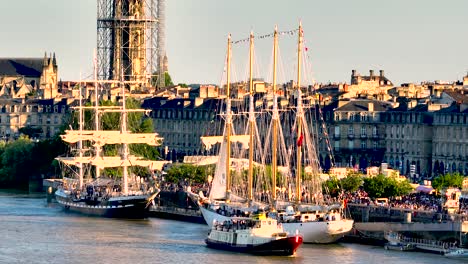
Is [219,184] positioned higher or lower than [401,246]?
higher

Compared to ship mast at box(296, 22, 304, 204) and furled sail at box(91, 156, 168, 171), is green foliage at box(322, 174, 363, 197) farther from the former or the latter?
furled sail at box(91, 156, 168, 171)

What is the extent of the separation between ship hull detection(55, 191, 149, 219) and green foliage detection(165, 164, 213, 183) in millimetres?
4228

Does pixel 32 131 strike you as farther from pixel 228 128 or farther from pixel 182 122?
pixel 228 128

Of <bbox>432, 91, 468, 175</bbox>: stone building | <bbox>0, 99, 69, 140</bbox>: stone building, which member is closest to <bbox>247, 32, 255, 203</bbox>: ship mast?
<bbox>432, 91, 468, 175</bbox>: stone building

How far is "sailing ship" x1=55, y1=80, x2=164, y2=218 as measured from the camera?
8925 cm

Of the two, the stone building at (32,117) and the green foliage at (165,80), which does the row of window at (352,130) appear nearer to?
the stone building at (32,117)

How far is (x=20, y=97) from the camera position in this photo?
15188 cm

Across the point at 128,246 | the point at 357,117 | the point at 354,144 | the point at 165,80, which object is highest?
the point at 165,80

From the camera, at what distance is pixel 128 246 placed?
72312mm

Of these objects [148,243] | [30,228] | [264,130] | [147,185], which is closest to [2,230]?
[30,228]

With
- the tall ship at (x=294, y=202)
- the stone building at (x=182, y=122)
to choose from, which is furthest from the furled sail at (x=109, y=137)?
the stone building at (x=182, y=122)

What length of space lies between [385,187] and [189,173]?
47.4 feet

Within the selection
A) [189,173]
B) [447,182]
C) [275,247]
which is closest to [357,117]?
[189,173]

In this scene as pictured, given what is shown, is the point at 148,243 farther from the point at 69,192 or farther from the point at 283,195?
the point at 69,192
